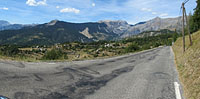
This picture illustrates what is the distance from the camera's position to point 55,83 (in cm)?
595

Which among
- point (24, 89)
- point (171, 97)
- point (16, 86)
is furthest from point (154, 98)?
point (16, 86)

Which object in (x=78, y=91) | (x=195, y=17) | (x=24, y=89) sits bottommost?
(x=78, y=91)

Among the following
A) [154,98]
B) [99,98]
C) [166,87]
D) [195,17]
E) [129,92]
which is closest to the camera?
[99,98]

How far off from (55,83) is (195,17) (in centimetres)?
6444

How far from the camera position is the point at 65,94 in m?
4.85

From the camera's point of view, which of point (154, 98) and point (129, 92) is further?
point (129, 92)

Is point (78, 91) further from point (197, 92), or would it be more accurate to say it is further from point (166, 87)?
point (197, 92)

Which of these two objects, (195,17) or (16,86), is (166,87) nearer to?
(16,86)

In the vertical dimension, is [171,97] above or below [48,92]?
below

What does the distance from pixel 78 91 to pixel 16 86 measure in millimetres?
2327

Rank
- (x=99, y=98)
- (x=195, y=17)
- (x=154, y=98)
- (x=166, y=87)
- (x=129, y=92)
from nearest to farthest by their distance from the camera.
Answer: (x=99, y=98) → (x=154, y=98) → (x=129, y=92) → (x=166, y=87) → (x=195, y=17)

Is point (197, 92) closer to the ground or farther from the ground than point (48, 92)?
closer to the ground

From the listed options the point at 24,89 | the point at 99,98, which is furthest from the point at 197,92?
the point at 24,89

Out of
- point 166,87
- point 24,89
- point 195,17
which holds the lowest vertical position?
point 166,87
